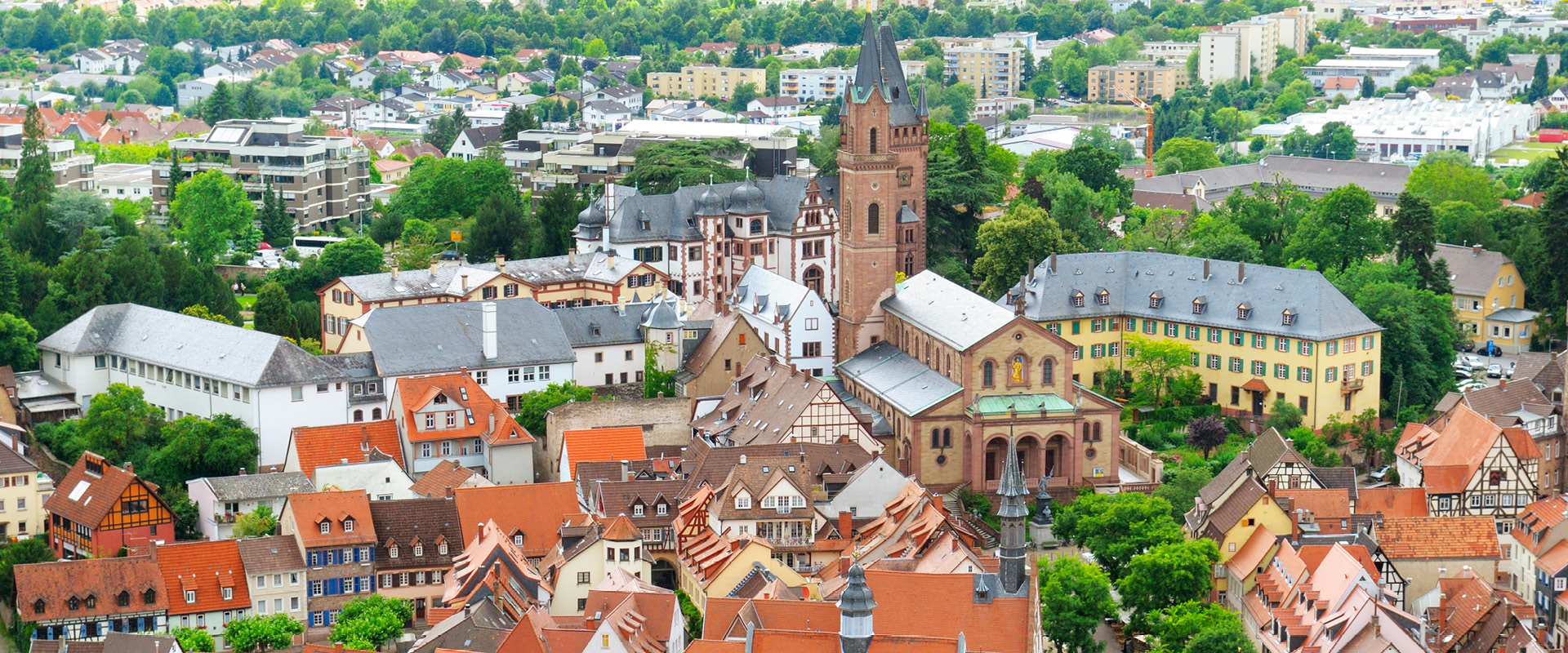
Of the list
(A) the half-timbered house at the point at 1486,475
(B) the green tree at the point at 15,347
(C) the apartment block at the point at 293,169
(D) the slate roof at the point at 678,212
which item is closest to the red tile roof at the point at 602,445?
(D) the slate roof at the point at 678,212

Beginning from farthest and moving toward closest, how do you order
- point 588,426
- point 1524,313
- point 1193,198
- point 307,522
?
1. point 1193,198
2. point 1524,313
3. point 588,426
4. point 307,522

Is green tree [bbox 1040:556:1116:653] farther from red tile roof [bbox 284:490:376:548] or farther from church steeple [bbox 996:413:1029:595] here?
red tile roof [bbox 284:490:376:548]

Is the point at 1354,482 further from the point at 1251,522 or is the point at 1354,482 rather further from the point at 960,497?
the point at 960,497

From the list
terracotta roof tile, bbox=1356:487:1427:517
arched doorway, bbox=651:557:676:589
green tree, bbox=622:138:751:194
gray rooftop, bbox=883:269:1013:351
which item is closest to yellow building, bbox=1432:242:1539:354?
terracotta roof tile, bbox=1356:487:1427:517

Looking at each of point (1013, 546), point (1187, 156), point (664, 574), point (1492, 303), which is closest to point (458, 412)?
point (664, 574)

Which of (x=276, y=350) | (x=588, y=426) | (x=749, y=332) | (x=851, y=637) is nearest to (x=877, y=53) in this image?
(x=749, y=332)

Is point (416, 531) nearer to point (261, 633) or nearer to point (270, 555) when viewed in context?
point (270, 555)
